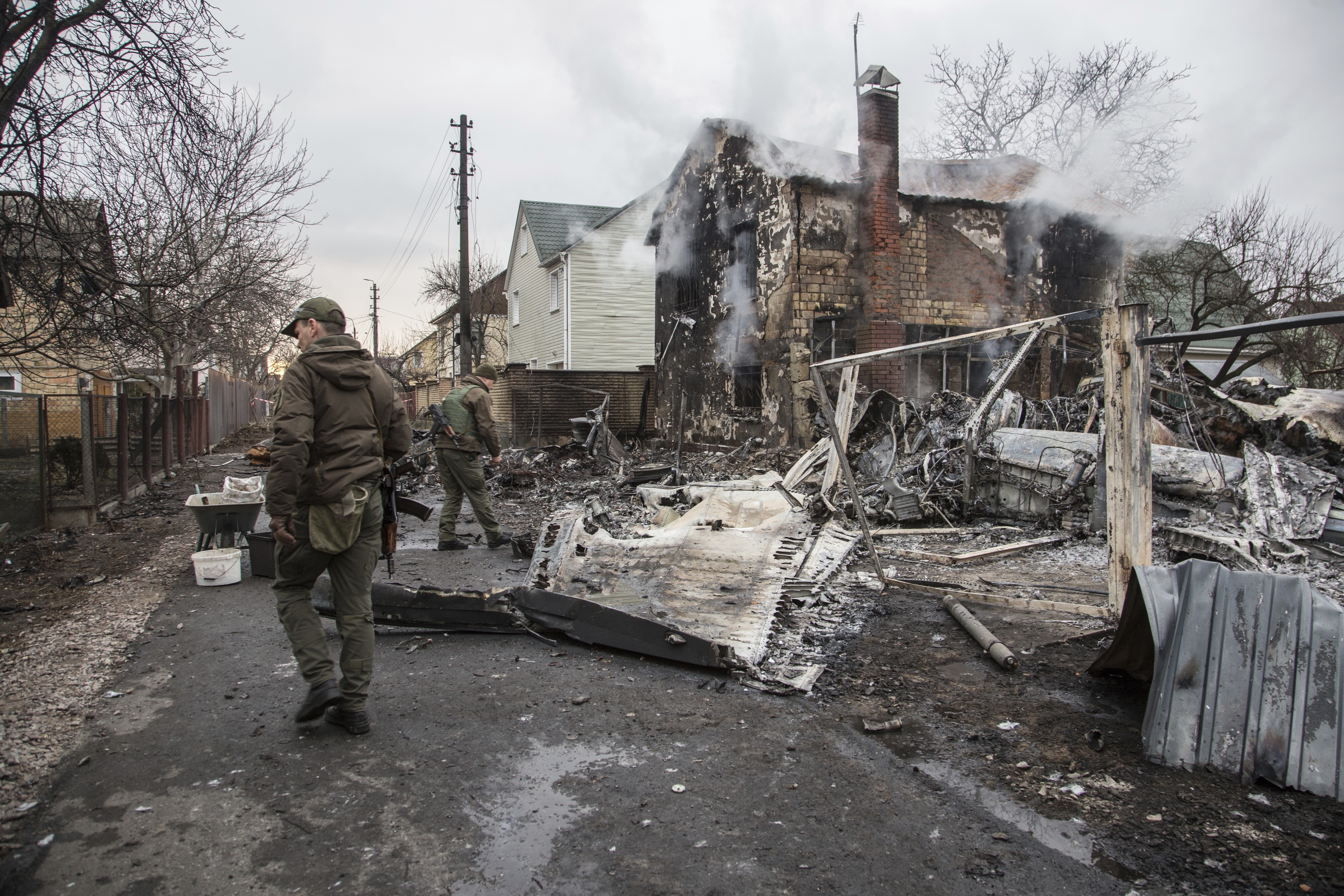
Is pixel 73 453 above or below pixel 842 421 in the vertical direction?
below

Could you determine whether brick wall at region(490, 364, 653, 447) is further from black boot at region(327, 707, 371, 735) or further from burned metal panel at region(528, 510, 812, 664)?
→ black boot at region(327, 707, 371, 735)

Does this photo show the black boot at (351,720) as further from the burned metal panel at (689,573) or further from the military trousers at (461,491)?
the military trousers at (461,491)

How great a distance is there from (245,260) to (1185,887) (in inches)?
723

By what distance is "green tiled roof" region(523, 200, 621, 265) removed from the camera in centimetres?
2389

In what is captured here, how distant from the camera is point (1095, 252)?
46.6 feet

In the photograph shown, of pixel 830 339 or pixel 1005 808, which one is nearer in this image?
pixel 1005 808

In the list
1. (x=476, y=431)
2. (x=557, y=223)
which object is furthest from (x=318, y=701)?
(x=557, y=223)

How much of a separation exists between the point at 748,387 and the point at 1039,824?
39.9ft

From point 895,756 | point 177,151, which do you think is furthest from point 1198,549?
point 177,151

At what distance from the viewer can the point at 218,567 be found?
18.8 feet

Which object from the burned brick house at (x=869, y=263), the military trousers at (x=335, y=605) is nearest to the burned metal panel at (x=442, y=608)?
the military trousers at (x=335, y=605)

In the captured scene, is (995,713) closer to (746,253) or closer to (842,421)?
(842,421)

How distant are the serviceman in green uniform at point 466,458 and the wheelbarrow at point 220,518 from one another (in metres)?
1.65

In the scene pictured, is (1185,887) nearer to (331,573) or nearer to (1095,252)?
(331,573)
